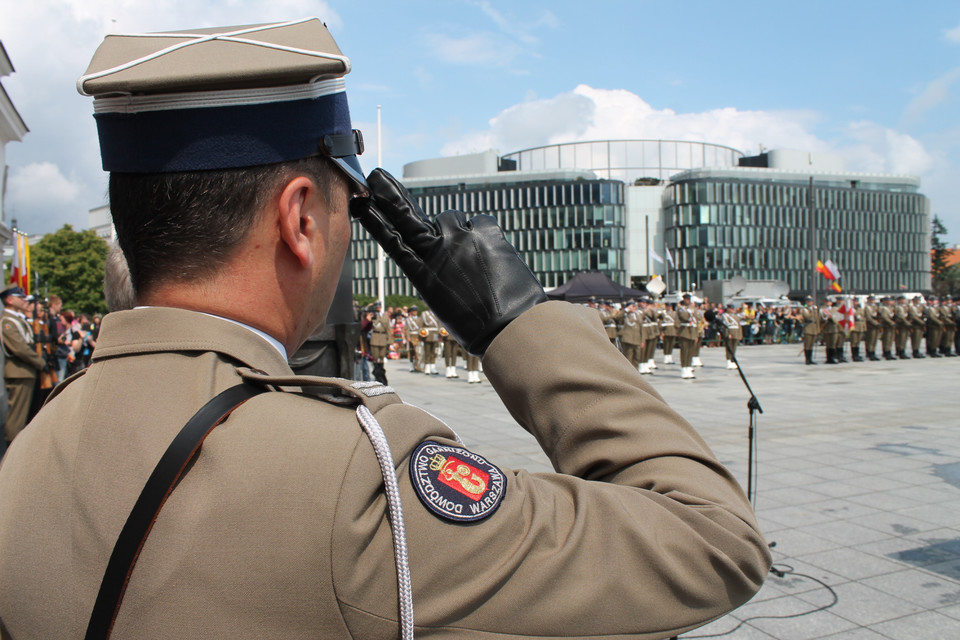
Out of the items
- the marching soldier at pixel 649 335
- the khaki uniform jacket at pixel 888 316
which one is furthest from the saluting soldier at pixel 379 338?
the khaki uniform jacket at pixel 888 316

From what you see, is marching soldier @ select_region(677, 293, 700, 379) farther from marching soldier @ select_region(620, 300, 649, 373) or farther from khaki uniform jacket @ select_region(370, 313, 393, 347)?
khaki uniform jacket @ select_region(370, 313, 393, 347)

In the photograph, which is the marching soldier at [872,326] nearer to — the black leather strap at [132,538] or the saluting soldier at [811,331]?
the saluting soldier at [811,331]

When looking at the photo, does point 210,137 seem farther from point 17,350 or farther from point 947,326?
point 947,326

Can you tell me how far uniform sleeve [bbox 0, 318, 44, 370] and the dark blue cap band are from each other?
868 centimetres

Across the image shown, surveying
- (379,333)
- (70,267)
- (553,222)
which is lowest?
(379,333)

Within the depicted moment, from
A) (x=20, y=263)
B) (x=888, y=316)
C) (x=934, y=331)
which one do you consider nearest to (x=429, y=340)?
(x=20, y=263)

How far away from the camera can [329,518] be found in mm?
749

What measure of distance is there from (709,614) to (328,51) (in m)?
0.90

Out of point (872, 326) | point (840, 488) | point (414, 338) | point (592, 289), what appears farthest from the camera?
point (592, 289)

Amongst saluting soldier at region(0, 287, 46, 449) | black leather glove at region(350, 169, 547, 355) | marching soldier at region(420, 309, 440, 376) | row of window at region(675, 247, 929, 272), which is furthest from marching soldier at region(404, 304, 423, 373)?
row of window at region(675, 247, 929, 272)

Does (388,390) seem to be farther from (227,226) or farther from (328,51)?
(328,51)

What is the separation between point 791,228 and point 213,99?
93.3 metres

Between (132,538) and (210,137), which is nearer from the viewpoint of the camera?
(132,538)

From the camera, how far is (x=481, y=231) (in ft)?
3.63
